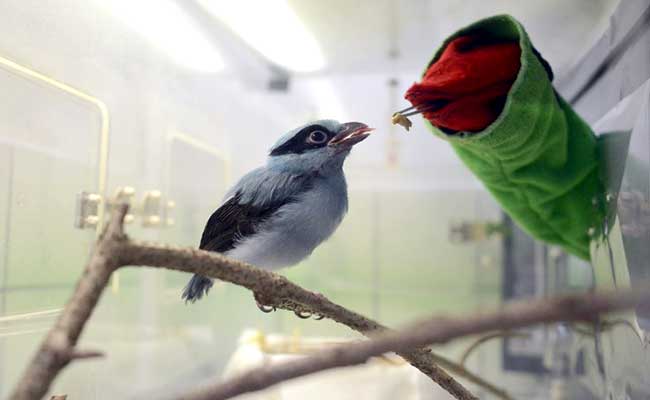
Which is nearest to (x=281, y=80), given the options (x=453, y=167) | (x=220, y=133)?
(x=220, y=133)

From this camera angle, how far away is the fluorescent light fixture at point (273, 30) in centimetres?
66

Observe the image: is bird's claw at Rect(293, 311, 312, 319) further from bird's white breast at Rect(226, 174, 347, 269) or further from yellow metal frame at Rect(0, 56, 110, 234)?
yellow metal frame at Rect(0, 56, 110, 234)

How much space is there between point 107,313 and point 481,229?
38.3 inches

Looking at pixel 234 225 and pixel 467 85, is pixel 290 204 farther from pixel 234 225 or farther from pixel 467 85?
pixel 467 85

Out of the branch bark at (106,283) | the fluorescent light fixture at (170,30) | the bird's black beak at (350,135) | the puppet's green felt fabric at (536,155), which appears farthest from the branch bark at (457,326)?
the fluorescent light fixture at (170,30)

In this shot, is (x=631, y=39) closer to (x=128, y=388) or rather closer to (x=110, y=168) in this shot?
(x=110, y=168)

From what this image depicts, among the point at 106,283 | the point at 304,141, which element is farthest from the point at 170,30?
the point at 106,283

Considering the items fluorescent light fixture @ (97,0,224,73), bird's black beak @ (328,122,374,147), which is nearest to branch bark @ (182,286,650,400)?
bird's black beak @ (328,122,374,147)

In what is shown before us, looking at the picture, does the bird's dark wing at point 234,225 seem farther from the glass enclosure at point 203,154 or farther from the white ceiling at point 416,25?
the white ceiling at point 416,25

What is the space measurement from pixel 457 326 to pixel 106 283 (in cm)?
16

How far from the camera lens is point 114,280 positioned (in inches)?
23.6

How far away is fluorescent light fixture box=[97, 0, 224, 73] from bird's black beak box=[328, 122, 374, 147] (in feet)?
1.23

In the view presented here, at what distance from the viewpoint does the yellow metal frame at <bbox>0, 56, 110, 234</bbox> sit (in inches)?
17.3

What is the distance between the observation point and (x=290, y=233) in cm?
33
